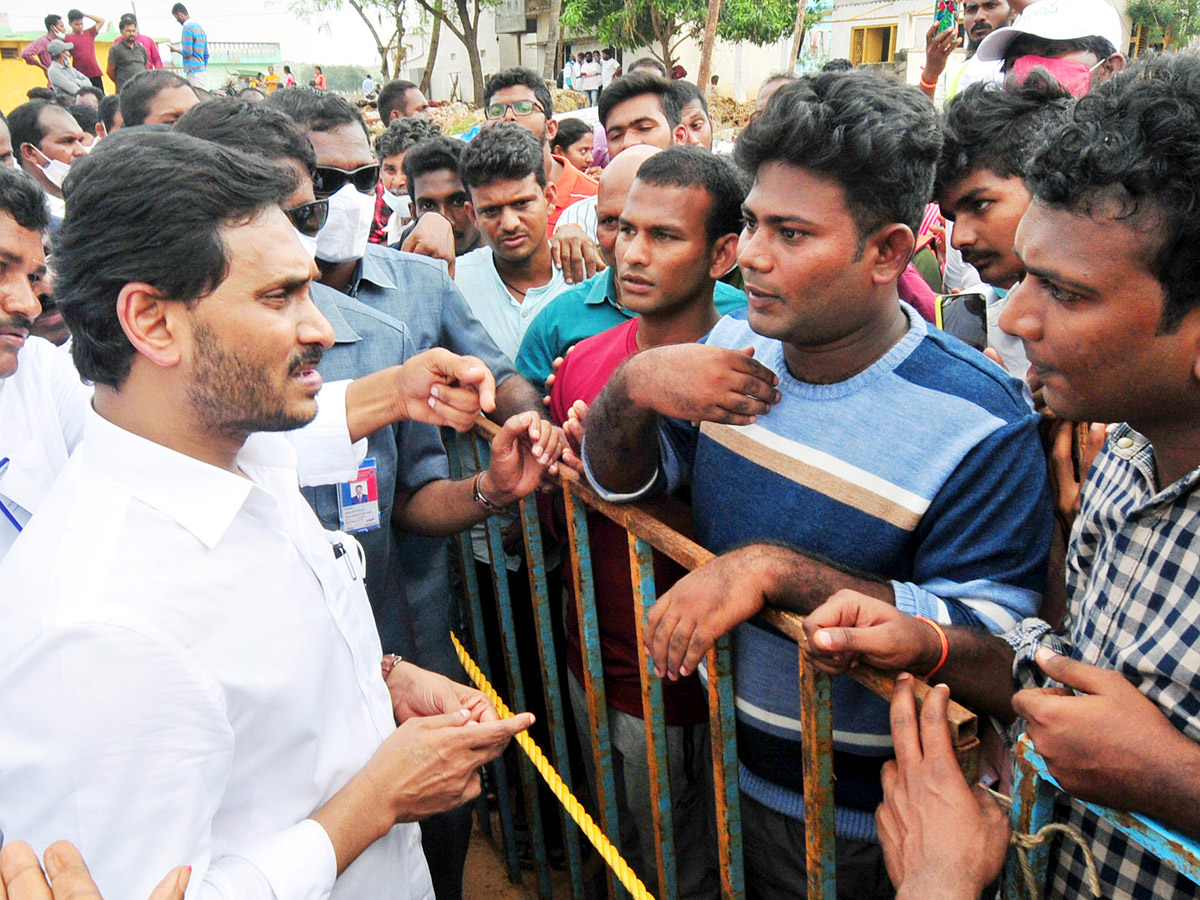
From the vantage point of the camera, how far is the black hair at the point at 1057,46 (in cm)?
358

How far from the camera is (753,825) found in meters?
2.17

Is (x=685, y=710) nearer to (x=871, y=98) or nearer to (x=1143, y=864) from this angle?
(x=1143, y=864)

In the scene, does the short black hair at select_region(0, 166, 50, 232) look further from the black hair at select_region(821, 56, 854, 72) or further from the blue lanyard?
the black hair at select_region(821, 56, 854, 72)

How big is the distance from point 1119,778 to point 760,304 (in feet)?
3.92

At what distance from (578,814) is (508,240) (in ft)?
8.41

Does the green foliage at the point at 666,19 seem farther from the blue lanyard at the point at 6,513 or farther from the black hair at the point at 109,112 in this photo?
the blue lanyard at the point at 6,513

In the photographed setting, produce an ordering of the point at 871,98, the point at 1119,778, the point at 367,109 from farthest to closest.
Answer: the point at 367,109 < the point at 871,98 < the point at 1119,778

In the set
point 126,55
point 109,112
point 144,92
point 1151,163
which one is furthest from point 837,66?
point 126,55

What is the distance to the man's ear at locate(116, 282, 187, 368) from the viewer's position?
1.56m

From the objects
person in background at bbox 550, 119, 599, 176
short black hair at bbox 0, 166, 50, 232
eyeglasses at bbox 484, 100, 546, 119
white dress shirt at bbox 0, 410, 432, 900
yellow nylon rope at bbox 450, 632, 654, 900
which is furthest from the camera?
person in background at bbox 550, 119, 599, 176

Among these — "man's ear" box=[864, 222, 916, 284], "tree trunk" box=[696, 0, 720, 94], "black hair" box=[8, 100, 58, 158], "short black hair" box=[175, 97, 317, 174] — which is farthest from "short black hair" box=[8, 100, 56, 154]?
"tree trunk" box=[696, 0, 720, 94]

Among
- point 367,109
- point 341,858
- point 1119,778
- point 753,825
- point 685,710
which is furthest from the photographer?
point 367,109

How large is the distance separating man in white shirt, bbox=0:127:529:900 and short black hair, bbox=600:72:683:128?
179 inches

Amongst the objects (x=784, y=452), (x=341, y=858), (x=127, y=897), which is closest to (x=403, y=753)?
(x=341, y=858)
